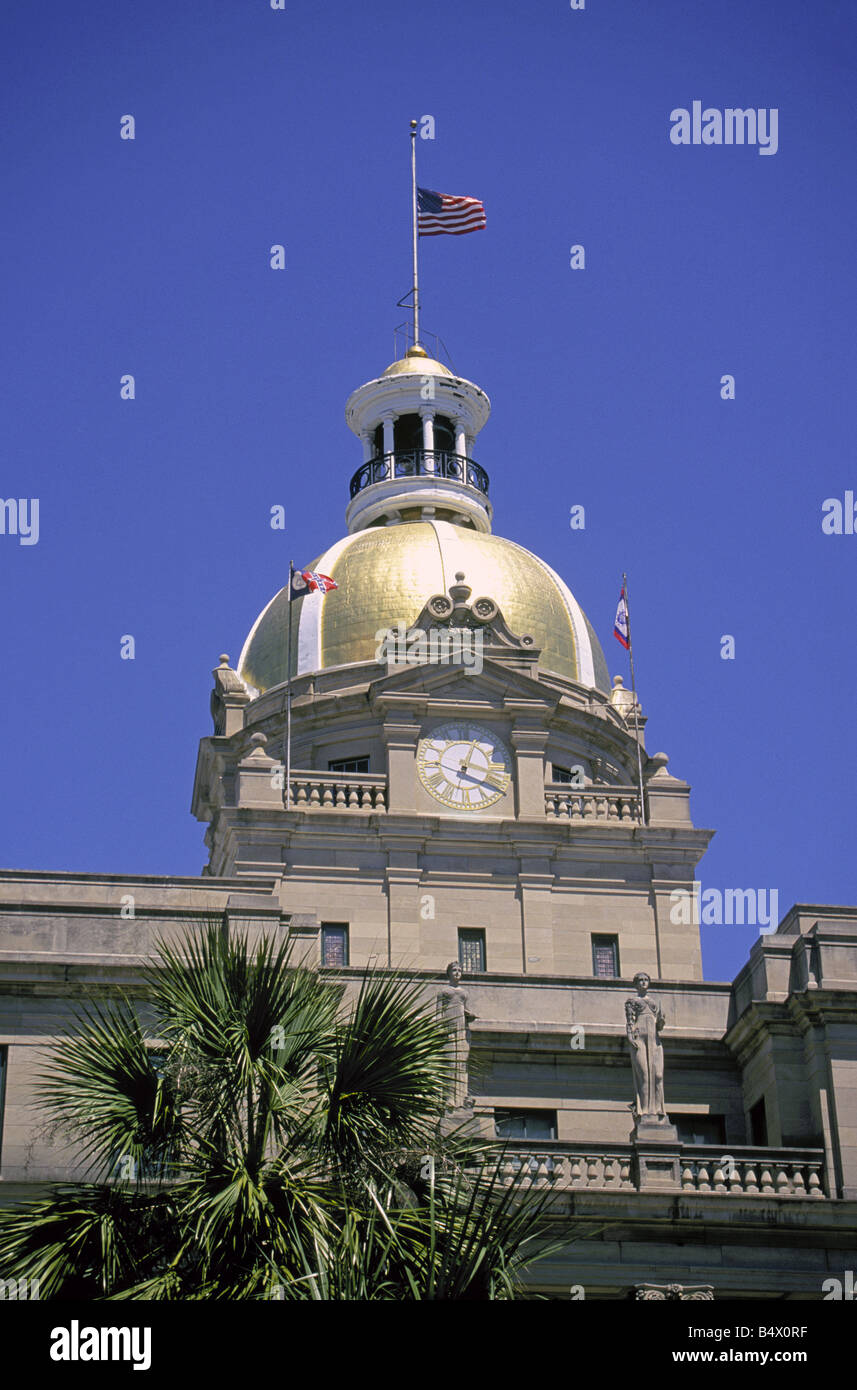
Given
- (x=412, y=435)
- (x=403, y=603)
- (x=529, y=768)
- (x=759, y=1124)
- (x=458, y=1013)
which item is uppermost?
(x=412, y=435)

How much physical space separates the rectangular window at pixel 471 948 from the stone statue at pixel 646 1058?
11.2m

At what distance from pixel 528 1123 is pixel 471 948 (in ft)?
31.7

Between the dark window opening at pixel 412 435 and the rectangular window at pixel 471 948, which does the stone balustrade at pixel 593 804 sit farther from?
the dark window opening at pixel 412 435

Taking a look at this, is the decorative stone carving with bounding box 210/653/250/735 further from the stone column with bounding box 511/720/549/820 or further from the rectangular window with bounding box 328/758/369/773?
the stone column with bounding box 511/720/549/820

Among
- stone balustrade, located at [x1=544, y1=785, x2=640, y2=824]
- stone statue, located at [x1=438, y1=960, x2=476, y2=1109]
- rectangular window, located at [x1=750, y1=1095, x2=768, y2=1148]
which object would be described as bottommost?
rectangular window, located at [x1=750, y1=1095, x2=768, y2=1148]

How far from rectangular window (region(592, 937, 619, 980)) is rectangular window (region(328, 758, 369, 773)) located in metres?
7.76

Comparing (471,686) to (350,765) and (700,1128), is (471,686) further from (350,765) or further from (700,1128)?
(700,1128)

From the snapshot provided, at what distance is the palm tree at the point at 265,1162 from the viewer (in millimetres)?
26812

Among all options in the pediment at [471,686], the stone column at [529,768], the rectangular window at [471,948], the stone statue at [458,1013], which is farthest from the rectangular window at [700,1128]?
the pediment at [471,686]

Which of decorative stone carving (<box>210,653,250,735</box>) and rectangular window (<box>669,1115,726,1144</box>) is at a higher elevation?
decorative stone carving (<box>210,653,250,735</box>)

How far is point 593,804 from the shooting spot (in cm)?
5691

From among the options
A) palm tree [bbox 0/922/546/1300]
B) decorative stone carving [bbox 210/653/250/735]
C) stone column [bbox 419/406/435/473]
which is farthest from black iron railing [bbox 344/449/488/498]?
palm tree [bbox 0/922/546/1300]

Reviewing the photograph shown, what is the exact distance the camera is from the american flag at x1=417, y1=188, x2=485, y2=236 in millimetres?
71625

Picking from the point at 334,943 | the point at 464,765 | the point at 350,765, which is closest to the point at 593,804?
the point at 464,765
